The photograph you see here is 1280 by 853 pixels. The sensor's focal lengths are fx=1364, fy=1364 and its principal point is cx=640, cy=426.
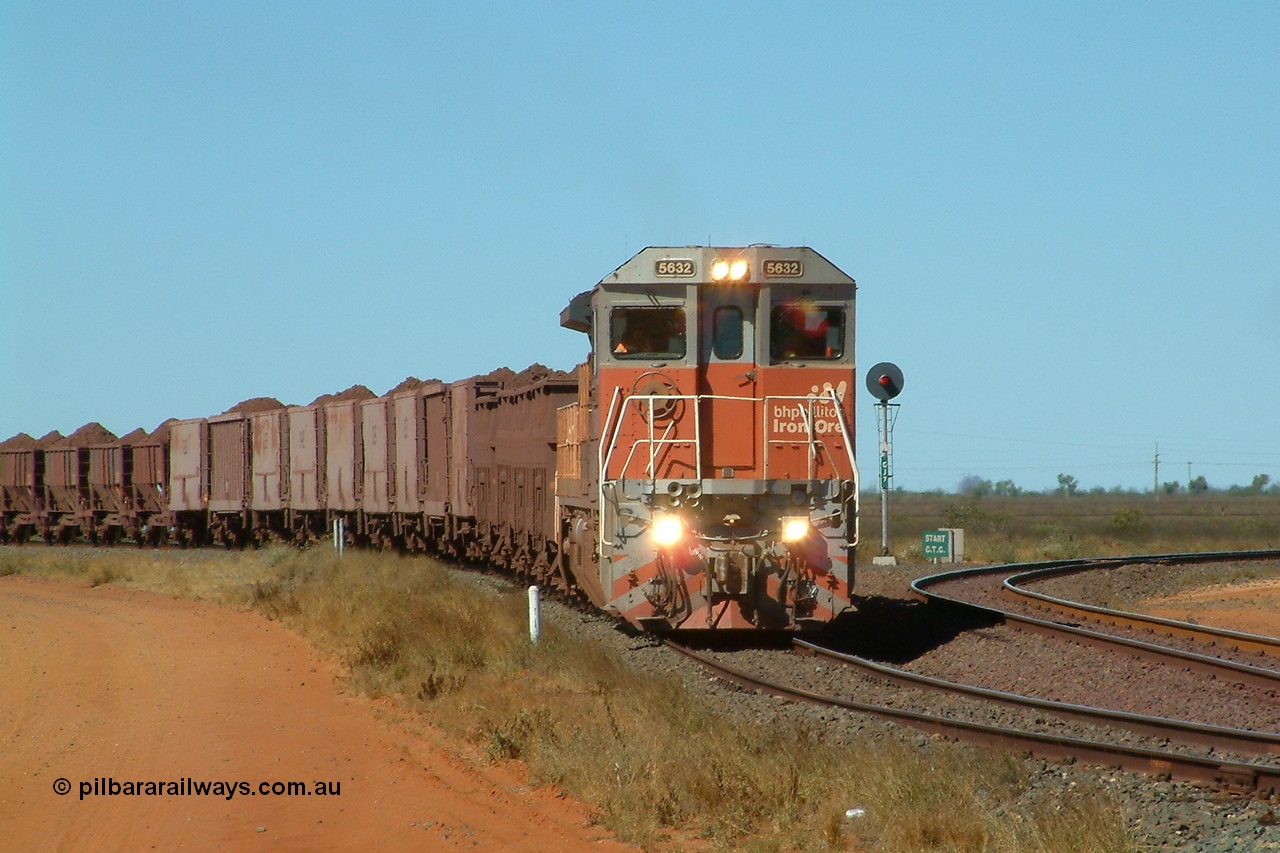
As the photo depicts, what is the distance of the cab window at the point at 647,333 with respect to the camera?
13.4m

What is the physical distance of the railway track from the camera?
8227 mm

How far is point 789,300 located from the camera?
1344 cm

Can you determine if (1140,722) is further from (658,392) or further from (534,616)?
(534,616)

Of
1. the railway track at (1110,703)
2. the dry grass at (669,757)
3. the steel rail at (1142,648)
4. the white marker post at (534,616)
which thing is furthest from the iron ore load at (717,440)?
the steel rail at (1142,648)

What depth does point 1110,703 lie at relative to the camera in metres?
11.1

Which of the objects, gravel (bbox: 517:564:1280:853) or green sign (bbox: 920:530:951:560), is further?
green sign (bbox: 920:530:951:560)

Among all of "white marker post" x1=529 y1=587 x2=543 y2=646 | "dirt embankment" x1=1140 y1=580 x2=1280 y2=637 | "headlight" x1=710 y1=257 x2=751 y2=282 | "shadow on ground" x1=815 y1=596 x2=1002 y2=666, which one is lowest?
"dirt embankment" x1=1140 y1=580 x2=1280 y2=637

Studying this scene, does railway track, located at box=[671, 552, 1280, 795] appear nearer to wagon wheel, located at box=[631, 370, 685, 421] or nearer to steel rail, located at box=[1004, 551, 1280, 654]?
steel rail, located at box=[1004, 551, 1280, 654]

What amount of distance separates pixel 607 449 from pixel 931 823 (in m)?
6.80

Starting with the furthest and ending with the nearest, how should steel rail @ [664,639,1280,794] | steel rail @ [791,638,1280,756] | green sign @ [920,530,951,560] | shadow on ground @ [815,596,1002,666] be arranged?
green sign @ [920,530,951,560] → shadow on ground @ [815,596,1002,666] → steel rail @ [791,638,1280,756] → steel rail @ [664,639,1280,794]

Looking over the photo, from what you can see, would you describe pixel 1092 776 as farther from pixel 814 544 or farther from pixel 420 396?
pixel 420 396

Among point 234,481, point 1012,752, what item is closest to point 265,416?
point 234,481

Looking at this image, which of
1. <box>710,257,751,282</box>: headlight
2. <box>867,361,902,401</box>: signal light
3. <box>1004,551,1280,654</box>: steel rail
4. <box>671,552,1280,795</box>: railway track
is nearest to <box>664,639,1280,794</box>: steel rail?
<box>671,552,1280,795</box>: railway track

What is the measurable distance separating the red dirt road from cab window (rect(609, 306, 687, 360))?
4.16 metres
